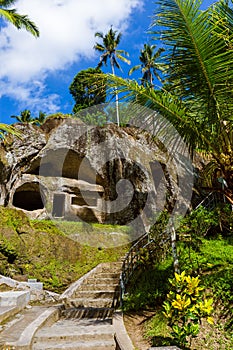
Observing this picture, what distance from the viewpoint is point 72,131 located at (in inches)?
755

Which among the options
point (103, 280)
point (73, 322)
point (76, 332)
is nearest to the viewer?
point (76, 332)

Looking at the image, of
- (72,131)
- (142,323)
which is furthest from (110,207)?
(142,323)

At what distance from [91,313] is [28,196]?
1757 centimetres

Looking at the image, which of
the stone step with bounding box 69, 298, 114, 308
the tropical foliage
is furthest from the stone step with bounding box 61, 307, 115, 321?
the tropical foliage

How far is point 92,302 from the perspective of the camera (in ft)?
24.3

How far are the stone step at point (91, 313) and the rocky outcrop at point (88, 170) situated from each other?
1102 centimetres

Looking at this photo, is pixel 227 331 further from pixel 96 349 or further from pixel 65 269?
pixel 65 269

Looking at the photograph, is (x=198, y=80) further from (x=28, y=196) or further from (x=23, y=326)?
(x=28, y=196)

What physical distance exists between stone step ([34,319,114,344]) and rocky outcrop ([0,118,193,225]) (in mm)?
12034

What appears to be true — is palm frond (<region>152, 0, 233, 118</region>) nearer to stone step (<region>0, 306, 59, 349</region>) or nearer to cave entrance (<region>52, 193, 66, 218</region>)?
stone step (<region>0, 306, 59, 349</region>)

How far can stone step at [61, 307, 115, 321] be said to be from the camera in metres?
6.67

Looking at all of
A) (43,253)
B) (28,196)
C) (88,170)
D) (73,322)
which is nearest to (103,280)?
(73,322)

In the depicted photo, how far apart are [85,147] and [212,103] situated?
1442 centimetres

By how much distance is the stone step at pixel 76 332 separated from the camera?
514cm
